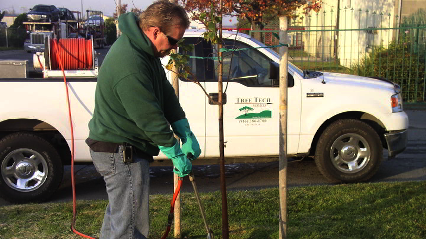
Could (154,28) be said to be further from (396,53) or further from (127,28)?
(396,53)

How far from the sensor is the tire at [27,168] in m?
6.63

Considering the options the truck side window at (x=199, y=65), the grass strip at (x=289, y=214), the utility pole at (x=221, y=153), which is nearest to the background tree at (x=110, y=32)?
the truck side window at (x=199, y=65)

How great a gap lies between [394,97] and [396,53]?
23.6 ft

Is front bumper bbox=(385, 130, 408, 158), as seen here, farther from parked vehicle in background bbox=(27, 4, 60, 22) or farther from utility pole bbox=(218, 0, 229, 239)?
parked vehicle in background bbox=(27, 4, 60, 22)

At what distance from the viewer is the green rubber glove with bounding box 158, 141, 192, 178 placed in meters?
3.43

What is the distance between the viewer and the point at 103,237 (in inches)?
151

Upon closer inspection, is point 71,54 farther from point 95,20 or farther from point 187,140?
point 95,20

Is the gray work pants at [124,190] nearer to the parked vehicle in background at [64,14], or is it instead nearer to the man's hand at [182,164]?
the man's hand at [182,164]

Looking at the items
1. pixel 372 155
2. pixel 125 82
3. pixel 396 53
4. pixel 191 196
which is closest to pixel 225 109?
pixel 191 196

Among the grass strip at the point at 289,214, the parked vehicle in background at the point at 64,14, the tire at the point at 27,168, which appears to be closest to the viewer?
the grass strip at the point at 289,214

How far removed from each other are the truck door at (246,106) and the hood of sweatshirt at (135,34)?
343cm

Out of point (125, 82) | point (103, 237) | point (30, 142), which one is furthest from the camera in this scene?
point (30, 142)

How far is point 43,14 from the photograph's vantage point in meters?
39.8

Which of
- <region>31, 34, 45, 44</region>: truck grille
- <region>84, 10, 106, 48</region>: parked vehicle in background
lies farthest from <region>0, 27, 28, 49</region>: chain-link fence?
<region>31, 34, 45, 44</region>: truck grille
